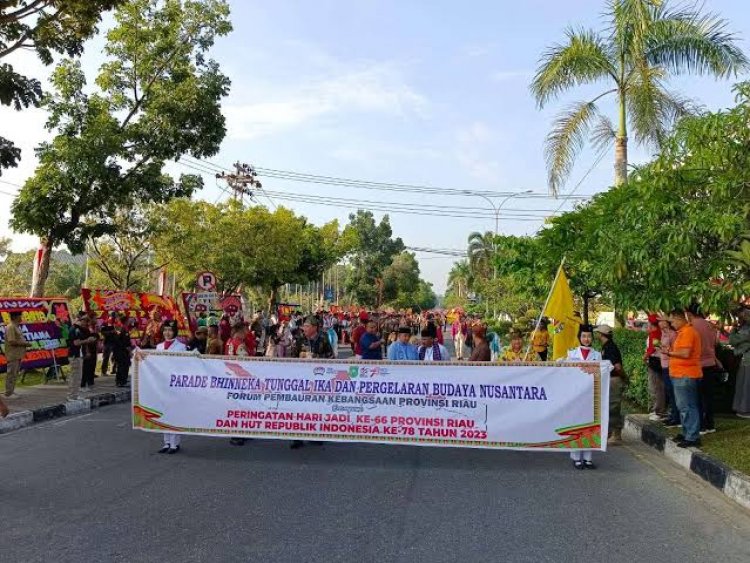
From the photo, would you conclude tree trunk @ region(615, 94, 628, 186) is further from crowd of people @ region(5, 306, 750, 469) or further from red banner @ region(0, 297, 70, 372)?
red banner @ region(0, 297, 70, 372)

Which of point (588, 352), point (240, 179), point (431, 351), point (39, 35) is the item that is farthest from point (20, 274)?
point (588, 352)

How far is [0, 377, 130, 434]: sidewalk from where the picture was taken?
422 inches

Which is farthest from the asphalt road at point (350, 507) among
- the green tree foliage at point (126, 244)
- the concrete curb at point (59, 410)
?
the green tree foliage at point (126, 244)

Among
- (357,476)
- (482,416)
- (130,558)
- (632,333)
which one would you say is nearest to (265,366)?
(357,476)

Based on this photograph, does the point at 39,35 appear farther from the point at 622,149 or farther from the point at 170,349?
the point at 622,149

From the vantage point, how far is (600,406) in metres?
7.79

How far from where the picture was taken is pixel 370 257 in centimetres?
8694

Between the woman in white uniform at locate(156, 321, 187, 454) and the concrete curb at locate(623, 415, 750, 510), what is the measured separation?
5.99m

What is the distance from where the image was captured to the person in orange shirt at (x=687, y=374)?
8.49 meters

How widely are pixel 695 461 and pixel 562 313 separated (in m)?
2.68

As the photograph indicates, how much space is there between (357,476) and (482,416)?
1.60m

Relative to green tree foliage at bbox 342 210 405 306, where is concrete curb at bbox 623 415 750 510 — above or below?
below

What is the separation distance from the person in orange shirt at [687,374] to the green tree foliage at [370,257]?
6958cm

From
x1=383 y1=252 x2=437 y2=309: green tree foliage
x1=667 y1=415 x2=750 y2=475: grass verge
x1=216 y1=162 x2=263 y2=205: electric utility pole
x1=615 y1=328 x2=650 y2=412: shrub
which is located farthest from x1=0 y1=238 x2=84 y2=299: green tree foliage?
x1=667 y1=415 x2=750 y2=475: grass verge
